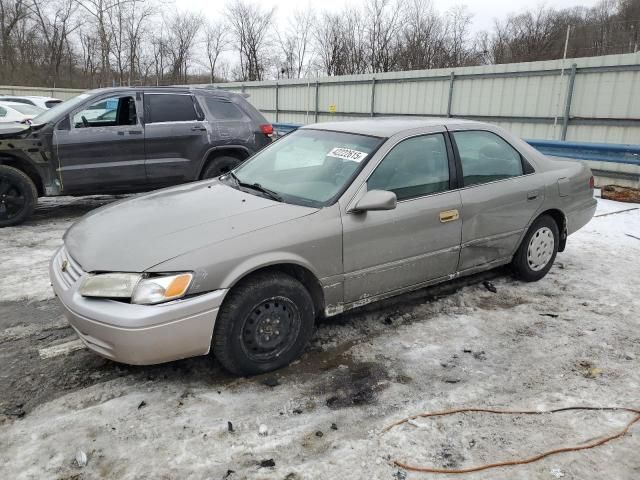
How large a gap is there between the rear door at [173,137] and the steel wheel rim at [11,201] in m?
1.63

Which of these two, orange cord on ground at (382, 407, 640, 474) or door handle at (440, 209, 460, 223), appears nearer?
orange cord on ground at (382, 407, 640, 474)

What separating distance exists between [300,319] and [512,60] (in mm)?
39947

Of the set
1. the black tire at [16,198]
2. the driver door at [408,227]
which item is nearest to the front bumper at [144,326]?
the driver door at [408,227]

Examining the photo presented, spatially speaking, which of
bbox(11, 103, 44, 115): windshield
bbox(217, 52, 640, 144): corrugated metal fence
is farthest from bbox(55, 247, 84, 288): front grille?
bbox(11, 103, 44, 115): windshield

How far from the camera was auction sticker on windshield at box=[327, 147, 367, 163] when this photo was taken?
146 inches

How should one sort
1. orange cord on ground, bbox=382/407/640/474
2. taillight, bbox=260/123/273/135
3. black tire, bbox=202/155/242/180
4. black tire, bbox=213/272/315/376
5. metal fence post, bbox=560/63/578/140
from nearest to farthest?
orange cord on ground, bbox=382/407/640/474 < black tire, bbox=213/272/315/376 < black tire, bbox=202/155/242/180 < taillight, bbox=260/123/273/135 < metal fence post, bbox=560/63/578/140

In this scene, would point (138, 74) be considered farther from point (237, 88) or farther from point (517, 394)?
point (517, 394)

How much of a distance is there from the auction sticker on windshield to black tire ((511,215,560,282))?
80.0 inches

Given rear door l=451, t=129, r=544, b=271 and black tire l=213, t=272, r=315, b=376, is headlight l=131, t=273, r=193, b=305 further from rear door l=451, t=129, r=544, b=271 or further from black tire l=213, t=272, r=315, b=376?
rear door l=451, t=129, r=544, b=271

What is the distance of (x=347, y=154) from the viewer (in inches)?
150

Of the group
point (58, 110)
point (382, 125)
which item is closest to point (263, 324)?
point (382, 125)

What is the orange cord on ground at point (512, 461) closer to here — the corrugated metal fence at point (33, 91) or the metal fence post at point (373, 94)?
the metal fence post at point (373, 94)

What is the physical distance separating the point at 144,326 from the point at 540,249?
3825 millimetres

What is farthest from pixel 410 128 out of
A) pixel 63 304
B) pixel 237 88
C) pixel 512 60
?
pixel 512 60
